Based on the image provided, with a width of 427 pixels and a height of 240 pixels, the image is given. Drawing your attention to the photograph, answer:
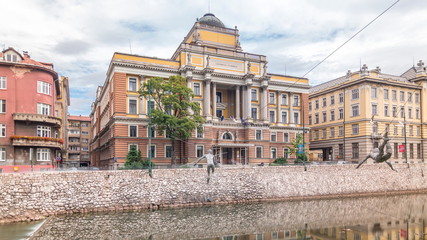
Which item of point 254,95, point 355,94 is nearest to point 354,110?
point 355,94

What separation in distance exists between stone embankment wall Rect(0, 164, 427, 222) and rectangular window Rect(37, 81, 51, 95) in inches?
603

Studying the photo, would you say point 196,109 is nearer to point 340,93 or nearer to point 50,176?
point 50,176

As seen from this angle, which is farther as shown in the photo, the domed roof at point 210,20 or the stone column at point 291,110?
the stone column at point 291,110

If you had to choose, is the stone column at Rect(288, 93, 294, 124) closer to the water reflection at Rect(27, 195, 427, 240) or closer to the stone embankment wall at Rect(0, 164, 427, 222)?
the stone embankment wall at Rect(0, 164, 427, 222)

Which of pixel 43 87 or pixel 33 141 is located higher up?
pixel 43 87

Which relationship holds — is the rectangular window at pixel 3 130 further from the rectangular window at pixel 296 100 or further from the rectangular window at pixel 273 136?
the rectangular window at pixel 296 100

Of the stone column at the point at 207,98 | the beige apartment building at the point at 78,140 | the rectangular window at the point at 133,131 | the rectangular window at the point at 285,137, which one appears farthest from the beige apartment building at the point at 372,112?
the beige apartment building at the point at 78,140

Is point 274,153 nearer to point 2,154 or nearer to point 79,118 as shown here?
point 2,154

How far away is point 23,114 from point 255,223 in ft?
95.0

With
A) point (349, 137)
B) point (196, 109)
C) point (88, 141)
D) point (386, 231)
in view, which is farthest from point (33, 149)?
point (88, 141)

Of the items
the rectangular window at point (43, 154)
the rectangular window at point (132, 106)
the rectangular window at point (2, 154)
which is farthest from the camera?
the rectangular window at point (132, 106)

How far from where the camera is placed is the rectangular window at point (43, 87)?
40.2 metres

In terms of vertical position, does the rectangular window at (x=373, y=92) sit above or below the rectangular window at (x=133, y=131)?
above

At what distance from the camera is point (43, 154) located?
40281mm
